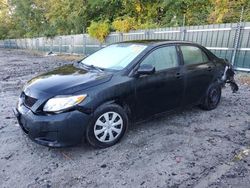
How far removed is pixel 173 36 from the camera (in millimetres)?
11617

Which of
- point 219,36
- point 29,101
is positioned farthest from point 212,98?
point 219,36

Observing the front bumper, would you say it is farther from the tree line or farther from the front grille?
the tree line

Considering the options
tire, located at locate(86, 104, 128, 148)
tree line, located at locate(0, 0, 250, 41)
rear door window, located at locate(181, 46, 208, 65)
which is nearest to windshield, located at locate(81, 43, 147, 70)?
tire, located at locate(86, 104, 128, 148)

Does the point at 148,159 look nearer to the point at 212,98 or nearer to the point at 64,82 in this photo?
the point at 64,82

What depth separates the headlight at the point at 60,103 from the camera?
10.5 feet

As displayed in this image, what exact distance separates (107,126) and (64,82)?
0.87 meters

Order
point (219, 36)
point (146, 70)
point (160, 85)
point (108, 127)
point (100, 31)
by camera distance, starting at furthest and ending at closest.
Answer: point (100, 31), point (219, 36), point (160, 85), point (146, 70), point (108, 127)

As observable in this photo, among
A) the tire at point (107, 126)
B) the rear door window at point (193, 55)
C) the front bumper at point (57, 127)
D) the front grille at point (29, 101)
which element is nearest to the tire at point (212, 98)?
the rear door window at point (193, 55)

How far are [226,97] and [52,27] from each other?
24406mm

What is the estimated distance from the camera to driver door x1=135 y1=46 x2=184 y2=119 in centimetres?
389

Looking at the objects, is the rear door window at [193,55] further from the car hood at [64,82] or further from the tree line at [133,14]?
the tree line at [133,14]

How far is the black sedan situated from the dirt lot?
0.29 metres

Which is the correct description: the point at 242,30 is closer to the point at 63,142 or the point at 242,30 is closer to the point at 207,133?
the point at 207,133

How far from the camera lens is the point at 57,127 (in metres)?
3.17
